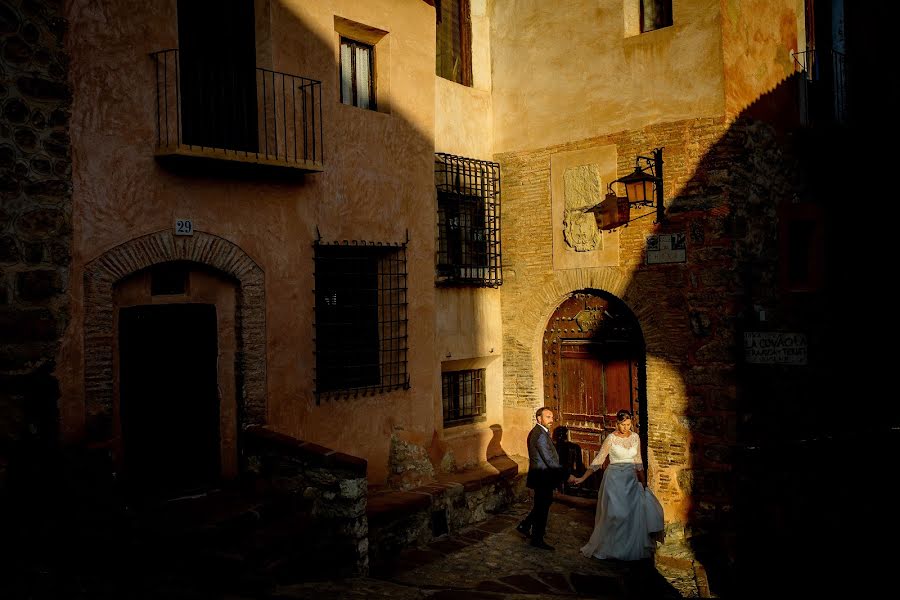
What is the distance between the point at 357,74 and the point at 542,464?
5471 mm

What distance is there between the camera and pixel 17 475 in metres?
6.36

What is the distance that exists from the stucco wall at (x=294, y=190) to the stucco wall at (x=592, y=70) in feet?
5.34

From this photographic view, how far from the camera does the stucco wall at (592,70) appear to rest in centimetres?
967

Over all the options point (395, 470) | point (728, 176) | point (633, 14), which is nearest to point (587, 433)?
point (395, 470)

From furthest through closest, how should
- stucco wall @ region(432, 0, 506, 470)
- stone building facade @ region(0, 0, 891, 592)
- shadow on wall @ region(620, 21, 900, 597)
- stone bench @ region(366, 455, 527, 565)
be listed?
stucco wall @ region(432, 0, 506, 470) → shadow on wall @ region(620, 21, 900, 597) → stone bench @ region(366, 455, 527, 565) → stone building facade @ region(0, 0, 891, 592)

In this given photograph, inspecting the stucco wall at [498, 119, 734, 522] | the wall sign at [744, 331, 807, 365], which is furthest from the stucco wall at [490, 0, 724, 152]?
the wall sign at [744, 331, 807, 365]

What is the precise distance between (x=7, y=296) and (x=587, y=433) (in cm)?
740

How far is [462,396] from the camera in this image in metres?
11.4

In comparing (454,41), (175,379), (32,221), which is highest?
(454,41)

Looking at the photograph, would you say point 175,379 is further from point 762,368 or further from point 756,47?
point 756,47

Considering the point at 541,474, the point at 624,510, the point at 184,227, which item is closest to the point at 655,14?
the point at 541,474

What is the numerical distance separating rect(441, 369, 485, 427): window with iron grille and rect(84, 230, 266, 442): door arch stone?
3375 millimetres

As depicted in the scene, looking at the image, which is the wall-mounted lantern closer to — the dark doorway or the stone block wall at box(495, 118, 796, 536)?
the stone block wall at box(495, 118, 796, 536)

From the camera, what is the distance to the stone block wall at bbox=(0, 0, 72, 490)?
255 inches
